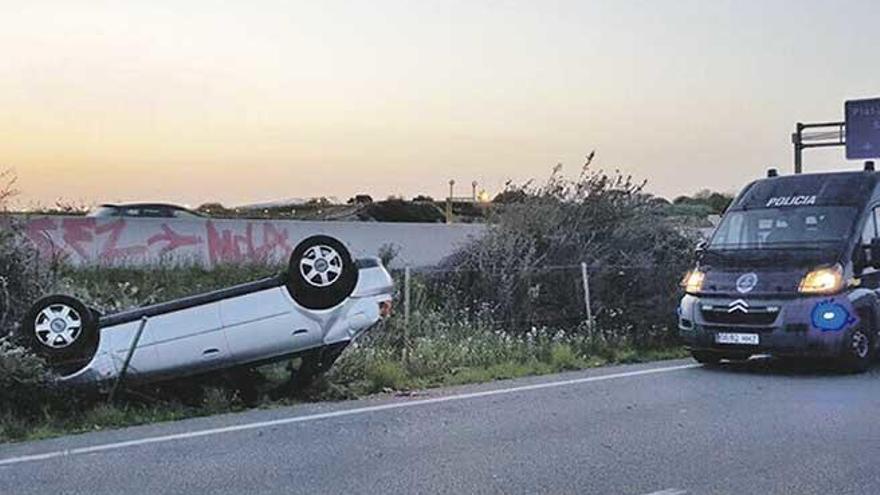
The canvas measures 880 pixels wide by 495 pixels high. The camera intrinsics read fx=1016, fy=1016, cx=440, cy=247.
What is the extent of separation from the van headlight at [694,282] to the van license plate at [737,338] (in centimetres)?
68

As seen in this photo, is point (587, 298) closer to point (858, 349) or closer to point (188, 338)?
point (858, 349)

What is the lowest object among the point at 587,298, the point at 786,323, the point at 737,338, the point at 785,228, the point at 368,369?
the point at 368,369

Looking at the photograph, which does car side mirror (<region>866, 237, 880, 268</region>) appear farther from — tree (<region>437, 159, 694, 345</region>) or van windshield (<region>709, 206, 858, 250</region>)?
tree (<region>437, 159, 694, 345</region>)

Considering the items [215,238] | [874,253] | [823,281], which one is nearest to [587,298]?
[823,281]

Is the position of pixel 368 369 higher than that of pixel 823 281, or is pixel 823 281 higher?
pixel 823 281

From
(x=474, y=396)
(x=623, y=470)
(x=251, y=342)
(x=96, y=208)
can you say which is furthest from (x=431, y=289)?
(x=96, y=208)

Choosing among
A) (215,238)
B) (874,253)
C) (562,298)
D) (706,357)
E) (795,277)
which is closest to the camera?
(795,277)

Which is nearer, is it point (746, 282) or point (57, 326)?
point (57, 326)

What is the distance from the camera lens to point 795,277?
11.8 m

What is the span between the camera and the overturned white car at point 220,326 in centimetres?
919

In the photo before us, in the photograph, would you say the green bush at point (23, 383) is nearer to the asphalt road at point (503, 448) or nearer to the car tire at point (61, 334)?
the car tire at point (61, 334)

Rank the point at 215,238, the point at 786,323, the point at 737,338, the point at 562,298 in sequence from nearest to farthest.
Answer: the point at 786,323
the point at 737,338
the point at 562,298
the point at 215,238

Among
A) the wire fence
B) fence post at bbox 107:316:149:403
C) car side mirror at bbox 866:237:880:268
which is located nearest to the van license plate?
car side mirror at bbox 866:237:880:268

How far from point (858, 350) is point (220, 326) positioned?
7.33 m
